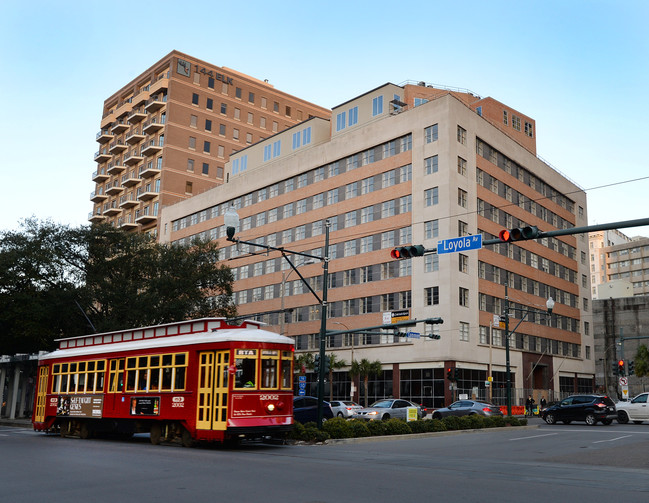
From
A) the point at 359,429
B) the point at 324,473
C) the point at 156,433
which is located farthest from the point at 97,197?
the point at 324,473

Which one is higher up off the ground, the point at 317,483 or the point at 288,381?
the point at 288,381

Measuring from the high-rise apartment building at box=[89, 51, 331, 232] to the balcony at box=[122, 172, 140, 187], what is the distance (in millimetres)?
164

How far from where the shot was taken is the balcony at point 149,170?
85312mm

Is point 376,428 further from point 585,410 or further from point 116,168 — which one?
point 116,168

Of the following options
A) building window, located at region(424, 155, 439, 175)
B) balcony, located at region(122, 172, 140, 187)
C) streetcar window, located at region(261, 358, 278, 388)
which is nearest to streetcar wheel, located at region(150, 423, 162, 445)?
streetcar window, located at region(261, 358, 278, 388)

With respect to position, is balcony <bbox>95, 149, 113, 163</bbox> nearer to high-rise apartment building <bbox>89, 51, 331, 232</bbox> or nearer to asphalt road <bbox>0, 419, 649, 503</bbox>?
high-rise apartment building <bbox>89, 51, 331, 232</bbox>

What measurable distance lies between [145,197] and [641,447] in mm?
75971

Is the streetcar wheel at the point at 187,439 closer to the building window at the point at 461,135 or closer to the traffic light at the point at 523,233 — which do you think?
the traffic light at the point at 523,233

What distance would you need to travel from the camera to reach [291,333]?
212 ft

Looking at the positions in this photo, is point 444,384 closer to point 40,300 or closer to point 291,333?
point 291,333

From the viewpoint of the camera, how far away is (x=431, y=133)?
55406mm

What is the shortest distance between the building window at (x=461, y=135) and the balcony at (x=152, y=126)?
43945 mm

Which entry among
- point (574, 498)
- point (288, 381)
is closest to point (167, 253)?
point (288, 381)

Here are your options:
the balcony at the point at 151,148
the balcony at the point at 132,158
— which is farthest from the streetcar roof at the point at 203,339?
the balcony at the point at 132,158
